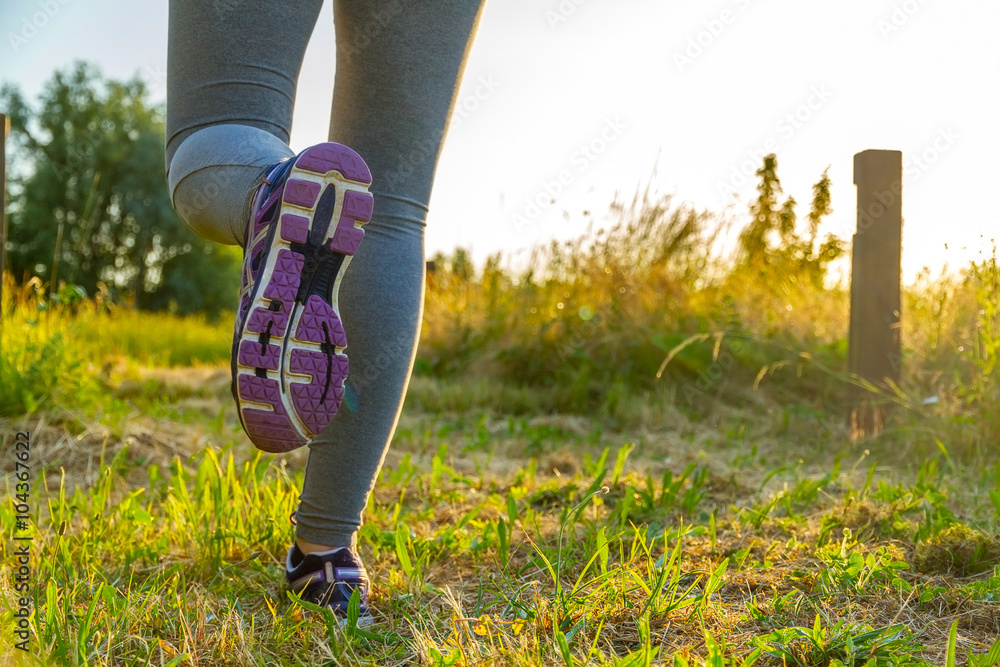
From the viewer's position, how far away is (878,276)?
289cm

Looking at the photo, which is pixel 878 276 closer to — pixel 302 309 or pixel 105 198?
pixel 302 309

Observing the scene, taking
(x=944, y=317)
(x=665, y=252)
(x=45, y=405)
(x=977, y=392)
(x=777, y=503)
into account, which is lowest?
(x=45, y=405)

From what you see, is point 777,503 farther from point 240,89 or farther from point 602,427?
point 602,427

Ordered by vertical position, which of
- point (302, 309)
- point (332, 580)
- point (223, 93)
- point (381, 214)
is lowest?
point (332, 580)

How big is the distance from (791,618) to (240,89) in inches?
41.1

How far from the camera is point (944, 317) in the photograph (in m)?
2.95

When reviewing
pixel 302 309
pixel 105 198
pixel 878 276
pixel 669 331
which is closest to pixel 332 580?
pixel 302 309

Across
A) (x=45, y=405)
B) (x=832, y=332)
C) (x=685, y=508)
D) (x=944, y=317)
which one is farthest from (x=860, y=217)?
(x=45, y=405)

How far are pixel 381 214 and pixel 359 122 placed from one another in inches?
5.7

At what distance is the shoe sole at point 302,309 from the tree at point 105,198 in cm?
2098

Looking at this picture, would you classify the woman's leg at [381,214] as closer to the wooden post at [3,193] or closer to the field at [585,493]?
the field at [585,493]

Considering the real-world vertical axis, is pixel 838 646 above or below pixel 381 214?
below

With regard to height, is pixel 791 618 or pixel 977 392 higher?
→ pixel 977 392

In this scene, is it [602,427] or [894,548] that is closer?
[894,548]
